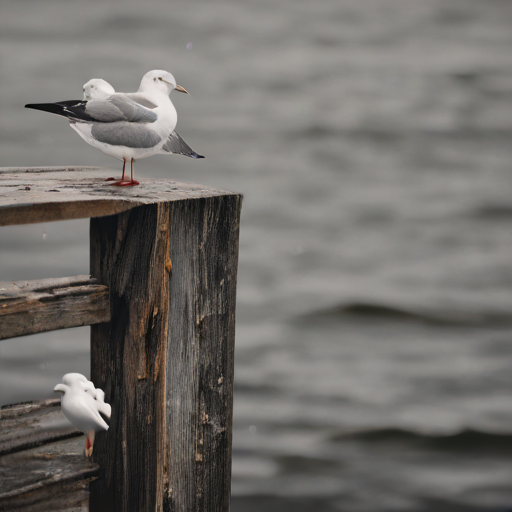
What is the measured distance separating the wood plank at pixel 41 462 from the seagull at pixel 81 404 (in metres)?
0.38

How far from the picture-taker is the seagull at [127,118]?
2289 mm

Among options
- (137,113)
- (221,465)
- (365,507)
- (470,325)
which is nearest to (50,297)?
(137,113)

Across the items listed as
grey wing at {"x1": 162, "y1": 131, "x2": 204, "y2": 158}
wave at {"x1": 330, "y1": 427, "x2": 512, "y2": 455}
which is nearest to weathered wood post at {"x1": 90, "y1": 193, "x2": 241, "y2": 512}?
grey wing at {"x1": 162, "y1": 131, "x2": 204, "y2": 158}

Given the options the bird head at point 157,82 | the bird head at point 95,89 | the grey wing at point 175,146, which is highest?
the bird head at point 157,82

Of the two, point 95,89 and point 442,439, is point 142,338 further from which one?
point 442,439

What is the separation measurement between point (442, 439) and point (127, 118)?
4.12 meters

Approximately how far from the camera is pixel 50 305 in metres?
2.18

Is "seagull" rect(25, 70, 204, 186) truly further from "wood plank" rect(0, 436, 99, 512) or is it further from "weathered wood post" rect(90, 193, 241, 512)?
"wood plank" rect(0, 436, 99, 512)

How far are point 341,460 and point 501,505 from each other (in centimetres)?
111

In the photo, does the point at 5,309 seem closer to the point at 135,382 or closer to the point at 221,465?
the point at 135,382

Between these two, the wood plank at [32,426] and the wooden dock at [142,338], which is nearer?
the wooden dock at [142,338]

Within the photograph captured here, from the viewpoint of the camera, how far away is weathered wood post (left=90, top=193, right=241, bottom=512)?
2.31 m

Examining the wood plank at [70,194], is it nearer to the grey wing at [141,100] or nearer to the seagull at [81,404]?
the grey wing at [141,100]

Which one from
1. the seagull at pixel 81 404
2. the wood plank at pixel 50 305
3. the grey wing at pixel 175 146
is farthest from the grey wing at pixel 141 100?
the seagull at pixel 81 404
